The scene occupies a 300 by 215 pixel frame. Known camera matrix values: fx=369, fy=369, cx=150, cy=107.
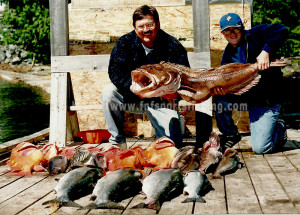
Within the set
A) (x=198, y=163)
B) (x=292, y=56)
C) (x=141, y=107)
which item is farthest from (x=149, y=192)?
(x=292, y=56)

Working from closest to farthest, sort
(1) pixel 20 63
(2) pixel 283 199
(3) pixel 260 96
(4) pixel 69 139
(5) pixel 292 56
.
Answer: (2) pixel 283 199 < (3) pixel 260 96 < (4) pixel 69 139 < (5) pixel 292 56 < (1) pixel 20 63

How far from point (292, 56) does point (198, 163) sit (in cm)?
2012

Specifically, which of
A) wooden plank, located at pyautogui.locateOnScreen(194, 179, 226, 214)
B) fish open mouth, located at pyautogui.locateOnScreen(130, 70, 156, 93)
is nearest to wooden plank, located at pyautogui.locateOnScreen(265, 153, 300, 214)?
wooden plank, located at pyautogui.locateOnScreen(194, 179, 226, 214)

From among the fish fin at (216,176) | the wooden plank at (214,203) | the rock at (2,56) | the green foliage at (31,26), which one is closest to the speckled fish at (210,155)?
the fish fin at (216,176)

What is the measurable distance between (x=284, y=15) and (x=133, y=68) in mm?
19389

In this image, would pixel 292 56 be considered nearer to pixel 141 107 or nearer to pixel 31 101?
pixel 31 101

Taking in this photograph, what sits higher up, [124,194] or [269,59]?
[269,59]

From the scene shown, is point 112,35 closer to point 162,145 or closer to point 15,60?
point 162,145

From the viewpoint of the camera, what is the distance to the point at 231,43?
4.89m

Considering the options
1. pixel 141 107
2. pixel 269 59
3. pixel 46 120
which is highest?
pixel 269 59

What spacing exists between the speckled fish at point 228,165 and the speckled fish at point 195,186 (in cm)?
45

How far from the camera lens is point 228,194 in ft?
10.8

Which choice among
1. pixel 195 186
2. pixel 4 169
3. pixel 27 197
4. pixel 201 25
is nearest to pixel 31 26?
pixel 201 25

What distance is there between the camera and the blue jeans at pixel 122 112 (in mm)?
4863
